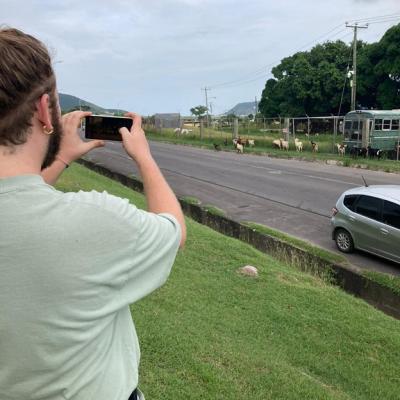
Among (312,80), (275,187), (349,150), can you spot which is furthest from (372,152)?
(312,80)

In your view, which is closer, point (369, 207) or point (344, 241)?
point (369, 207)

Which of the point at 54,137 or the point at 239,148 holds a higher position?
the point at 54,137

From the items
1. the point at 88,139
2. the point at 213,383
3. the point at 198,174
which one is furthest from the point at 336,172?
the point at 88,139

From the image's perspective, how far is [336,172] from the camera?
24438 mm

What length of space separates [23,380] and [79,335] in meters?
0.17

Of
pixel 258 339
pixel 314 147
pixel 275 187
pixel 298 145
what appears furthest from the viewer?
pixel 298 145

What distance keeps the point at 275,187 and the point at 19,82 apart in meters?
18.8

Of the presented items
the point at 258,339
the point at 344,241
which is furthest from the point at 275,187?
the point at 258,339

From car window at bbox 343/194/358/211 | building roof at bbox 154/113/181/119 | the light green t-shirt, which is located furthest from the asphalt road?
building roof at bbox 154/113/181/119

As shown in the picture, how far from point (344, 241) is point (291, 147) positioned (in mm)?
26171

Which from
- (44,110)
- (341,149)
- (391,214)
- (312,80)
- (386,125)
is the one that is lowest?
(341,149)

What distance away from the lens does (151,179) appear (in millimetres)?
1574

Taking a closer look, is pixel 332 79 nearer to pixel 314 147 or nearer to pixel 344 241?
pixel 314 147

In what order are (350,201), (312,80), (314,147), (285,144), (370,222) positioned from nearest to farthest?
(370,222), (350,201), (314,147), (285,144), (312,80)
